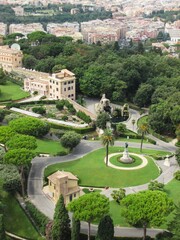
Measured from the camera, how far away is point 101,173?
55.4m

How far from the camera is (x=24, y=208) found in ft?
155

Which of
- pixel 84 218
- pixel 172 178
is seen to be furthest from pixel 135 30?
pixel 84 218

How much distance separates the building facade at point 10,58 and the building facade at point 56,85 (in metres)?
15.4

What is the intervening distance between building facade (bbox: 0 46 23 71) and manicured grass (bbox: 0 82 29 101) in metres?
Result: 9.02

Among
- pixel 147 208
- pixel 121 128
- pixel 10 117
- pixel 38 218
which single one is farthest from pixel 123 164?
pixel 10 117

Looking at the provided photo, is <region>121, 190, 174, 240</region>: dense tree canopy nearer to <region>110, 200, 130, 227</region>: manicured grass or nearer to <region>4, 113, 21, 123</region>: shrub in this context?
<region>110, 200, 130, 227</region>: manicured grass

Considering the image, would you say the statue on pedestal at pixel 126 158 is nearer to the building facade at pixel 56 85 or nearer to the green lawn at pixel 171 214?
the green lawn at pixel 171 214

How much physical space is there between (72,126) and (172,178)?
78.3 feet

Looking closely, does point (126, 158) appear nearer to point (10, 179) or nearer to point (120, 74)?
point (10, 179)

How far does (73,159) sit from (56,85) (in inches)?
1208

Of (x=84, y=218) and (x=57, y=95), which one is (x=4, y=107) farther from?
(x=84, y=218)

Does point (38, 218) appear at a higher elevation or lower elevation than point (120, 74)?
lower

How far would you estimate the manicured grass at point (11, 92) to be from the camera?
88137 mm

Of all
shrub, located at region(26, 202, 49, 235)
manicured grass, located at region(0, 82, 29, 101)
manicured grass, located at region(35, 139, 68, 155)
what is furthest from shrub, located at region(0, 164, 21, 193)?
manicured grass, located at region(0, 82, 29, 101)
